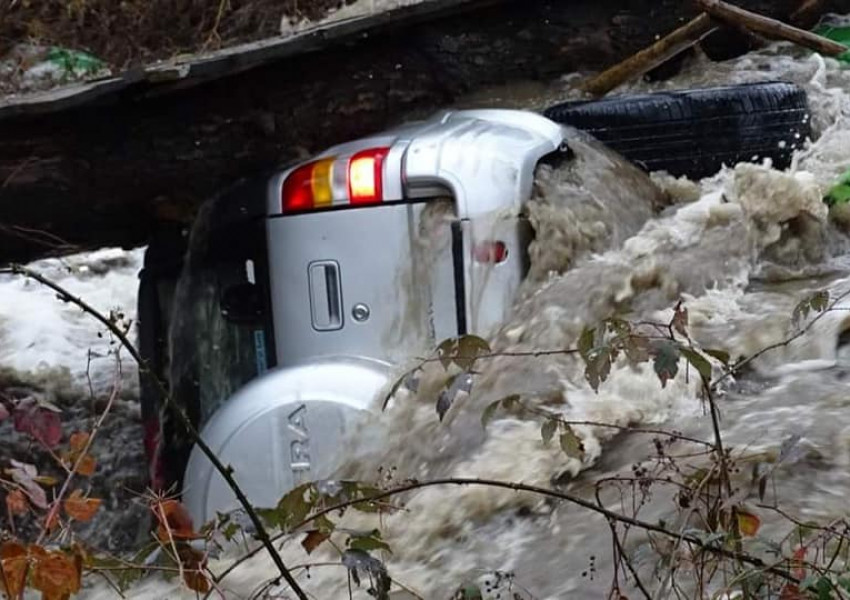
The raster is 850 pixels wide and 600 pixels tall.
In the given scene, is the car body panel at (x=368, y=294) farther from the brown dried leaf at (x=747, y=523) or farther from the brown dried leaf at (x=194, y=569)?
the brown dried leaf at (x=747, y=523)

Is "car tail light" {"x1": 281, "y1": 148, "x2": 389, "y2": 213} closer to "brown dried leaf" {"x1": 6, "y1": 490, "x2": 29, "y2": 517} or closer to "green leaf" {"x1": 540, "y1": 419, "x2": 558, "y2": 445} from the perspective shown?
"green leaf" {"x1": 540, "y1": 419, "x2": 558, "y2": 445}

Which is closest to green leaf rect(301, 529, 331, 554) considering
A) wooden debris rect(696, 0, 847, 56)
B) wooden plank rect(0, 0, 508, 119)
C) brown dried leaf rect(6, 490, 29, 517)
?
brown dried leaf rect(6, 490, 29, 517)

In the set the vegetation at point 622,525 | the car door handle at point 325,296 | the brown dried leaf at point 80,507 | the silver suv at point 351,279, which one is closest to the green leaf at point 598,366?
the vegetation at point 622,525

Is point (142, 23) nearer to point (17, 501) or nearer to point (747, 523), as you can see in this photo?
point (17, 501)

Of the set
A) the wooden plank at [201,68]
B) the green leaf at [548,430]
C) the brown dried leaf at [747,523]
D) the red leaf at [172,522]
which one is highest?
the wooden plank at [201,68]

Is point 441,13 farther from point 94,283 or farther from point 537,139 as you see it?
point 94,283

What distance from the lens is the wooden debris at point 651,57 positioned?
5.18m

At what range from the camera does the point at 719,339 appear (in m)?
3.25

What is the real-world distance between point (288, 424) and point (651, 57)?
2755mm

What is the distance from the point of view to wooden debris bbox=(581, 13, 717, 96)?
518 cm

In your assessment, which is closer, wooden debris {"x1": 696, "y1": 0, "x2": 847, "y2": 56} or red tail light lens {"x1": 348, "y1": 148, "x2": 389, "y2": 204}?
red tail light lens {"x1": 348, "y1": 148, "x2": 389, "y2": 204}

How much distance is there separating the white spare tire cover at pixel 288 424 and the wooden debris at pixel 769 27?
9.17 feet

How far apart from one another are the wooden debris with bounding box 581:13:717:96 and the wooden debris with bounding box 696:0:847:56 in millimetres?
59

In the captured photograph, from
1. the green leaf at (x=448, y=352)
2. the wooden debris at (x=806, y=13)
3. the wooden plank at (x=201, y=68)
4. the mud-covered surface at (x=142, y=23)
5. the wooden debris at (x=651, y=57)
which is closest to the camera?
the green leaf at (x=448, y=352)
